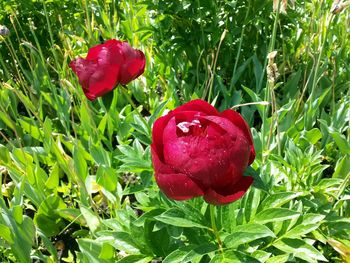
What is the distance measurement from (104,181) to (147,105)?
2.23 ft

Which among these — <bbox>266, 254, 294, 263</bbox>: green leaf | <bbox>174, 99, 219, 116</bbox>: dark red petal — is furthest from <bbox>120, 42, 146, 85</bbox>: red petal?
<bbox>266, 254, 294, 263</bbox>: green leaf

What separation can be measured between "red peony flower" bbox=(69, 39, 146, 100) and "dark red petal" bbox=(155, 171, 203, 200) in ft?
1.17

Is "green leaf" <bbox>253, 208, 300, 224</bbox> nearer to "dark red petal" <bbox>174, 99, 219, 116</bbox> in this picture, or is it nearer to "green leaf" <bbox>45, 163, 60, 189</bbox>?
"dark red petal" <bbox>174, 99, 219, 116</bbox>

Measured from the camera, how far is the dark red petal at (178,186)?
0.82m

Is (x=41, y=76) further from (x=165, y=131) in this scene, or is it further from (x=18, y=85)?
(x=165, y=131)

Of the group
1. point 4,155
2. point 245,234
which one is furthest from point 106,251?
point 4,155

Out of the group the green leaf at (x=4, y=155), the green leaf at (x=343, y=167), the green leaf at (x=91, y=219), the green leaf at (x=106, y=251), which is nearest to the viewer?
the green leaf at (x=106, y=251)

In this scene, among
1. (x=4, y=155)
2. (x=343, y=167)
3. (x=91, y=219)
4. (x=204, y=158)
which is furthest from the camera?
(x=4, y=155)

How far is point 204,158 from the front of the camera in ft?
2.68

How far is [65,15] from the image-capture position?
7.03 feet

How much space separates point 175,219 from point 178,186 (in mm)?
158

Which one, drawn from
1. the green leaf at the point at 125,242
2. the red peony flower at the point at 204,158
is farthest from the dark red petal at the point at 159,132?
the green leaf at the point at 125,242

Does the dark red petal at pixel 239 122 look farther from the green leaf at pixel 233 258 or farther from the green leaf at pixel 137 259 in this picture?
the green leaf at pixel 137 259

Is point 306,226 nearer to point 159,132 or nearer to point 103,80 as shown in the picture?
point 159,132
